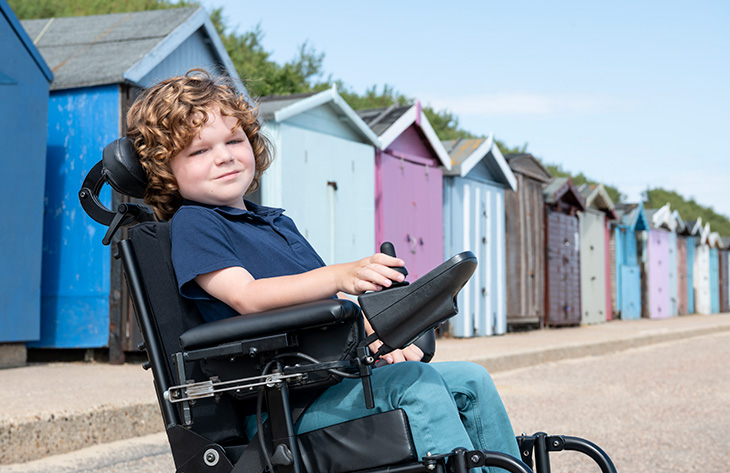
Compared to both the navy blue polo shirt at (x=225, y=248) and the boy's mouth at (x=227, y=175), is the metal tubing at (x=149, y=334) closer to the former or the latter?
the navy blue polo shirt at (x=225, y=248)

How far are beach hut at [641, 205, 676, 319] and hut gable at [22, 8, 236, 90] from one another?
17558 mm

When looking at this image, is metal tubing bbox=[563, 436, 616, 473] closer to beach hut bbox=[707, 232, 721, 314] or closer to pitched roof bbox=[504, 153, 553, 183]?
pitched roof bbox=[504, 153, 553, 183]

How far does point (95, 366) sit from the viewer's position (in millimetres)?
6809

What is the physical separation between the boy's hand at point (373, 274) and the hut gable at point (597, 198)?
1783cm

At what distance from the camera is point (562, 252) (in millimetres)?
16219

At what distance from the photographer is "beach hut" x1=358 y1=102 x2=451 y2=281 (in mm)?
10250

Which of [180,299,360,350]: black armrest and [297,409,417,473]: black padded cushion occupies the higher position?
[180,299,360,350]: black armrest

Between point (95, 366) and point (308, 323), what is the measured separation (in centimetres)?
567

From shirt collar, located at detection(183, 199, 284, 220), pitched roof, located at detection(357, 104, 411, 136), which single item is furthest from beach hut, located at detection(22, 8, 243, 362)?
shirt collar, located at detection(183, 199, 284, 220)

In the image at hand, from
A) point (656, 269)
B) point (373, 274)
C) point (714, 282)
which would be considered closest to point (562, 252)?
point (656, 269)

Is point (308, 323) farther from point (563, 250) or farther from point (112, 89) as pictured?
point (563, 250)

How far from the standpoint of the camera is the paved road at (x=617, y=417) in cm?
391

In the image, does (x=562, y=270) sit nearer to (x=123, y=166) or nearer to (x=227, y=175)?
(x=227, y=175)

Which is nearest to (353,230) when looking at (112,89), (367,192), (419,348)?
(367,192)
